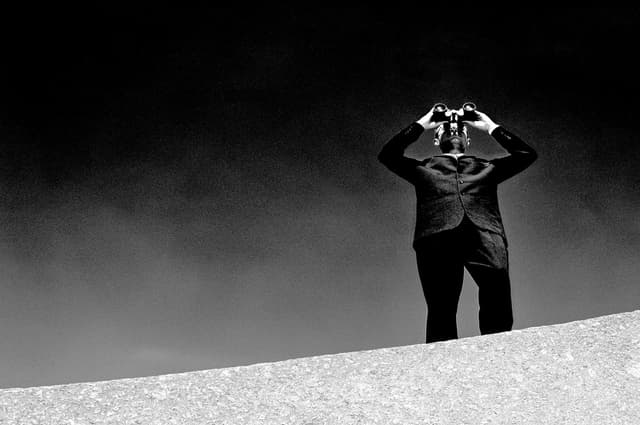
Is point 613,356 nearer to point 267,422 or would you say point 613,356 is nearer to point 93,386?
point 267,422

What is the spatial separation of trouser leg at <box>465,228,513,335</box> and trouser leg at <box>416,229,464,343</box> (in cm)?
10

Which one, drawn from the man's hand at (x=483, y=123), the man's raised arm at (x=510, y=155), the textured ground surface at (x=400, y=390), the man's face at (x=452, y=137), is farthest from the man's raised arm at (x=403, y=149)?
the textured ground surface at (x=400, y=390)

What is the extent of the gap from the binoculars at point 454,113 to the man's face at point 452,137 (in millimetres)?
54

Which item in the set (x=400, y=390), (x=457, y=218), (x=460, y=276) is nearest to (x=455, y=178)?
A: (x=457, y=218)

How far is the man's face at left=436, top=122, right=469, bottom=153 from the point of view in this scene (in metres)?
5.79

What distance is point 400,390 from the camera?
415 centimetres

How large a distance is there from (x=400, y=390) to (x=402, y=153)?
1980mm

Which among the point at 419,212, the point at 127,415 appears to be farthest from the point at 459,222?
the point at 127,415

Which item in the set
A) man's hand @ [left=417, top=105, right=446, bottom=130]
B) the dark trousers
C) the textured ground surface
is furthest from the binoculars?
the textured ground surface

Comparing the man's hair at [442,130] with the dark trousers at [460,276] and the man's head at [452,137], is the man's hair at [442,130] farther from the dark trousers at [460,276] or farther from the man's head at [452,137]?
the dark trousers at [460,276]

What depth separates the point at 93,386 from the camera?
4223 millimetres

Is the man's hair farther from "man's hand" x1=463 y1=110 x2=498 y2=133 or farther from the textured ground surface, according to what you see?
the textured ground surface

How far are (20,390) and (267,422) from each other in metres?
1.25

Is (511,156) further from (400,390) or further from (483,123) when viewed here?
(400,390)
